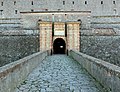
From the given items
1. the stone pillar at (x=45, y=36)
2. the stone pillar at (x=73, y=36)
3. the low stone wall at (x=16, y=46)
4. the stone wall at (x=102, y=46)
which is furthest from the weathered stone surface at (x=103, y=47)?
the low stone wall at (x=16, y=46)

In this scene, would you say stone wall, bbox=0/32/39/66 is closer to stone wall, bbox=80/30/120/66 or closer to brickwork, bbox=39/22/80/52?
brickwork, bbox=39/22/80/52

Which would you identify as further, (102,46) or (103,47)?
(102,46)

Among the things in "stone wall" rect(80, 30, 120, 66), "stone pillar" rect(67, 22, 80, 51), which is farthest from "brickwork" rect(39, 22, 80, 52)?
"stone wall" rect(80, 30, 120, 66)

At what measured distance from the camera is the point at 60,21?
119 feet

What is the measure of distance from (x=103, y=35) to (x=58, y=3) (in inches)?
988

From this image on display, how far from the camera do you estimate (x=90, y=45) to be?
26.6m

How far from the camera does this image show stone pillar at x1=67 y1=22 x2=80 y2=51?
85.6ft

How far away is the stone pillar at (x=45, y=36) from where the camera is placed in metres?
25.9

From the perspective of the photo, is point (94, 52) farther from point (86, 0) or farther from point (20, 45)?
point (86, 0)

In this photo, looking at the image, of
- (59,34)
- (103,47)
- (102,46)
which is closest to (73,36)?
(59,34)

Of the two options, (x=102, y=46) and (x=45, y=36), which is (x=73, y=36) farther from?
(x=102, y=46)

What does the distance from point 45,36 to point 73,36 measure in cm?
331

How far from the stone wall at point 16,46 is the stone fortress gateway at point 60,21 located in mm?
312

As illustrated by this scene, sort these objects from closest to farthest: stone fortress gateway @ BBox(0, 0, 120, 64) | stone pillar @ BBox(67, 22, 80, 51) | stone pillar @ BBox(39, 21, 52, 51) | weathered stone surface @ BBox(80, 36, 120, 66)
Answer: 1. weathered stone surface @ BBox(80, 36, 120, 66)
2. stone pillar @ BBox(39, 21, 52, 51)
3. stone pillar @ BBox(67, 22, 80, 51)
4. stone fortress gateway @ BBox(0, 0, 120, 64)
